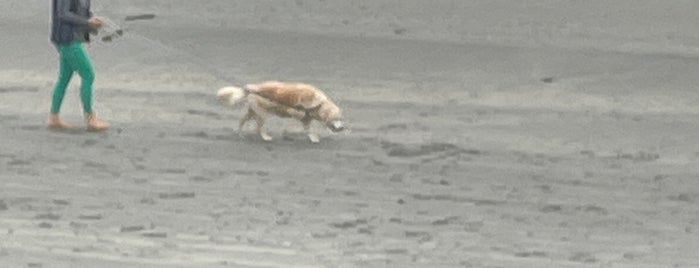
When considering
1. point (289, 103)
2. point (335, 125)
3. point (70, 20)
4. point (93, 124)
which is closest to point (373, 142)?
point (335, 125)

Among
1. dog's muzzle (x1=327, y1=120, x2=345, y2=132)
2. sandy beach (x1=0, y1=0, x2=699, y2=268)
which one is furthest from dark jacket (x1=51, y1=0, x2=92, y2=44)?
dog's muzzle (x1=327, y1=120, x2=345, y2=132)

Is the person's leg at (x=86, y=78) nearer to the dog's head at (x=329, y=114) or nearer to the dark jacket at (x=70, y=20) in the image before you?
the dark jacket at (x=70, y=20)

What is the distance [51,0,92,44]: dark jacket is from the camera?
12625 millimetres

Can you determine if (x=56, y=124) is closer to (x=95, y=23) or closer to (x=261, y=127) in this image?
(x=95, y=23)

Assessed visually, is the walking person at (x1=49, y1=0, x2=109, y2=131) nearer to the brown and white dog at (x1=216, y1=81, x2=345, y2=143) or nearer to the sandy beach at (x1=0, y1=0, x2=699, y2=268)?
the sandy beach at (x1=0, y1=0, x2=699, y2=268)

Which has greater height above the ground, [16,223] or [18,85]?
[16,223]

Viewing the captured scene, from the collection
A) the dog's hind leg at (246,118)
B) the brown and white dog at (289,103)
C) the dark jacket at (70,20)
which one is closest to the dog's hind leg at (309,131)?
the brown and white dog at (289,103)

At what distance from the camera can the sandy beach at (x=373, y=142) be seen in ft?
31.3

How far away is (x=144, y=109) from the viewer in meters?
14.1

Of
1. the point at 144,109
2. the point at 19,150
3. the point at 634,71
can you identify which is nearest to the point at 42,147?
the point at 19,150

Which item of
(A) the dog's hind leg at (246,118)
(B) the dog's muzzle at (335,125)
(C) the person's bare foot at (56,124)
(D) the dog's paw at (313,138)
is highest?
(B) the dog's muzzle at (335,125)

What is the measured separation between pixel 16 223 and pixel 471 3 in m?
9.07

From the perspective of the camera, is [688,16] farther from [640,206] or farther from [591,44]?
[640,206]

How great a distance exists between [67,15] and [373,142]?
7.71 ft
